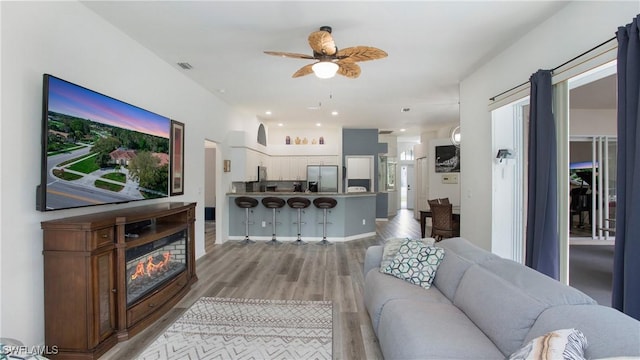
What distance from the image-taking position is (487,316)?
173cm

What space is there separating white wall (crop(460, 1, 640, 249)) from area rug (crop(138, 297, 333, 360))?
2.58 m

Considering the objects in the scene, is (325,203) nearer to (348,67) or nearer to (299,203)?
(299,203)

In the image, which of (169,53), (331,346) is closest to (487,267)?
(331,346)

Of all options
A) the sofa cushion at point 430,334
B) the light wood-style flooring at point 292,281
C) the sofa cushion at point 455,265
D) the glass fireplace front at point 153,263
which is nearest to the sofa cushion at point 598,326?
the sofa cushion at point 430,334

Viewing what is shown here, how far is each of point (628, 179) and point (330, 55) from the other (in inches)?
98.8

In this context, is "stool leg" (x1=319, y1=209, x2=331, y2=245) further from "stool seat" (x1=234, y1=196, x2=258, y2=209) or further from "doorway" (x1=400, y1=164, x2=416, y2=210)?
"doorway" (x1=400, y1=164, x2=416, y2=210)

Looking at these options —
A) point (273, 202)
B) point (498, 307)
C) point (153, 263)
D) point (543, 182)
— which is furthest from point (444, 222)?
point (153, 263)

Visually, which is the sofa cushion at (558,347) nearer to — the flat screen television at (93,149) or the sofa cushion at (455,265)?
the sofa cushion at (455,265)

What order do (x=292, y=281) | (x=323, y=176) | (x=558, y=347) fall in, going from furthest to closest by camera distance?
(x=323, y=176)
(x=292, y=281)
(x=558, y=347)

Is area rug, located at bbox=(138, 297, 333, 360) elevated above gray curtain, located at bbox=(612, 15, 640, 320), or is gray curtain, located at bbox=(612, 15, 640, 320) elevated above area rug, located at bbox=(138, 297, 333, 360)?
gray curtain, located at bbox=(612, 15, 640, 320)

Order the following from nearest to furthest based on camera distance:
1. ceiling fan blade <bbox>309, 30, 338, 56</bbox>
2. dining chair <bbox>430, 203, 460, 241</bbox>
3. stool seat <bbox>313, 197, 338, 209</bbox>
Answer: ceiling fan blade <bbox>309, 30, 338, 56</bbox> < dining chair <bbox>430, 203, 460, 241</bbox> < stool seat <bbox>313, 197, 338, 209</bbox>

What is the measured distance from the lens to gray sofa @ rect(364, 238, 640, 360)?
122 cm

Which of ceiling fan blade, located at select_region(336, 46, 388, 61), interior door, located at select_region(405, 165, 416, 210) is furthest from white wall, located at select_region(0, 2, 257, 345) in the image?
interior door, located at select_region(405, 165, 416, 210)

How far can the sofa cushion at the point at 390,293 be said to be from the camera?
2.21m
